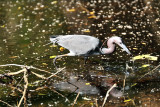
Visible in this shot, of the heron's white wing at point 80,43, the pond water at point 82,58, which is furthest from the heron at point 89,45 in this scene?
the pond water at point 82,58

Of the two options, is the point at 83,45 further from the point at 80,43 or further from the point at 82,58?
the point at 82,58

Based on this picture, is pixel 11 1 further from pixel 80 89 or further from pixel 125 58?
pixel 80 89

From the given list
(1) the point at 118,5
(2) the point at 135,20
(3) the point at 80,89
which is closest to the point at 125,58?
(3) the point at 80,89

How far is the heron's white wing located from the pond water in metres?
0.36

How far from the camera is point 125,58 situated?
7199mm

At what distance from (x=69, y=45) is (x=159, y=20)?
140 inches

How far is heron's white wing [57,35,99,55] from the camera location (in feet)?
22.1

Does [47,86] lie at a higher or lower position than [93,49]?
lower

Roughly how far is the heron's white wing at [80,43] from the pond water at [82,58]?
364 mm

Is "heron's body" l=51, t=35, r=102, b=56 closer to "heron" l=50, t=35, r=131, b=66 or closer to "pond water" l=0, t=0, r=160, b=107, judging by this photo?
"heron" l=50, t=35, r=131, b=66

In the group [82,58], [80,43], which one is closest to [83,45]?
[80,43]

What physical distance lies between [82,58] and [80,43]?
73 centimetres

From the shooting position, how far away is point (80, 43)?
6.82 meters

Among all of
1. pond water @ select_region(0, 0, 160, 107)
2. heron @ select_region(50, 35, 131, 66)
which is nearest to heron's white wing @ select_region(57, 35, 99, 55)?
heron @ select_region(50, 35, 131, 66)
